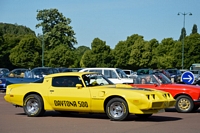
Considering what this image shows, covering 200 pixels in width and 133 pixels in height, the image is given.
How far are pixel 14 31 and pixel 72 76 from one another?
10848 cm

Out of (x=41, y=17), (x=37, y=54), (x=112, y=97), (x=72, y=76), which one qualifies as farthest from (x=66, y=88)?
(x=41, y=17)

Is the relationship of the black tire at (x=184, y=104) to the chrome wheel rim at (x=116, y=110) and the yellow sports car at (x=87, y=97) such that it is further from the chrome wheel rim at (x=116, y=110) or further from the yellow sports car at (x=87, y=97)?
the chrome wheel rim at (x=116, y=110)

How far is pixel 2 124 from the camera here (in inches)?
479

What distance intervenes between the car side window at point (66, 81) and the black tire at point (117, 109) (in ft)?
4.04

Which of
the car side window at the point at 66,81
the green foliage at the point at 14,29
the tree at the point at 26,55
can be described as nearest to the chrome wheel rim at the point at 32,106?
the car side window at the point at 66,81

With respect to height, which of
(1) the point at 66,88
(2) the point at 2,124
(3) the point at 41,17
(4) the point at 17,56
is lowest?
(2) the point at 2,124

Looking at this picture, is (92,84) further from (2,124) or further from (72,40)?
(72,40)

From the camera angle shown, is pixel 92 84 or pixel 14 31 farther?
pixel 14 31

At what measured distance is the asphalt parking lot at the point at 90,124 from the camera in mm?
11023

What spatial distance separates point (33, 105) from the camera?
14.1m

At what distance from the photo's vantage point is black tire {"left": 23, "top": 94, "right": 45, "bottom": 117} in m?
13.9

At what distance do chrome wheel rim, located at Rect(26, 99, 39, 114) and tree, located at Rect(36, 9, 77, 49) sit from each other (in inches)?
2804

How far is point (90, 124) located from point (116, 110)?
989mm

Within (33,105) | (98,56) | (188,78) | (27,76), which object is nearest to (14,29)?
(98,56)
